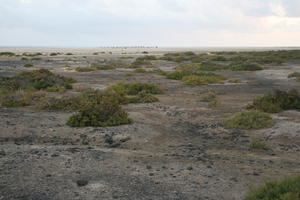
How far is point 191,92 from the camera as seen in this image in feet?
65.0

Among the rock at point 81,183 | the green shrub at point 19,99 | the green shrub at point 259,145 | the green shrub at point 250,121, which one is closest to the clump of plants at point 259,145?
the green shrub at point 259,145

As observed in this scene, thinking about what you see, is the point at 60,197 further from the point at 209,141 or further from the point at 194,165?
the point at 209,141

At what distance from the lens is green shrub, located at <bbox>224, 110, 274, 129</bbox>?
10942mm

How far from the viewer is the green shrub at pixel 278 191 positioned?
485 centimetres

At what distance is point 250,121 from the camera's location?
36.4ft

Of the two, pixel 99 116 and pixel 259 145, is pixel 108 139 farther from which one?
pixel 259 145

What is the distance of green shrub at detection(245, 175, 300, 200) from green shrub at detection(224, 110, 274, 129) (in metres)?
5.43

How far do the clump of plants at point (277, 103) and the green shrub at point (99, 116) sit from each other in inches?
212

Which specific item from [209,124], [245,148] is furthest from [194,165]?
[209,124]

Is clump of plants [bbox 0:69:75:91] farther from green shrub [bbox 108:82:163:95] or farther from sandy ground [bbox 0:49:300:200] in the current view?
sandy ground [bbox 0:49:300:200]

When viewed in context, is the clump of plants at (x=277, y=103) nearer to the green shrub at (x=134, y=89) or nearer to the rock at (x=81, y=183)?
the green shrub at (x=134, y=89)

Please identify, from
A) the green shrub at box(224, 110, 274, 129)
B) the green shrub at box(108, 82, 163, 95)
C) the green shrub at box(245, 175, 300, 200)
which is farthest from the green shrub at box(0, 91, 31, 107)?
the green shrub at box(245, 175, 300, 200)

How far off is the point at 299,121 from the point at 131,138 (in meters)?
5.83

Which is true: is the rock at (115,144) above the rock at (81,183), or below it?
below
